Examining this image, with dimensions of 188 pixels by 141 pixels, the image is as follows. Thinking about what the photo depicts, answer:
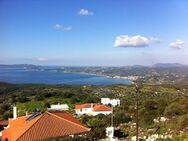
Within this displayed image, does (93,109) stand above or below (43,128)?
below

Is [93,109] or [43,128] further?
[93,109]

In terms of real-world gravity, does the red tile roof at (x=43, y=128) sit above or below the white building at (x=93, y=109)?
above

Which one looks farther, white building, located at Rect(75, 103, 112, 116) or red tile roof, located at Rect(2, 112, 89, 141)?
white building, located at Rect(75, 103, 112, 116)

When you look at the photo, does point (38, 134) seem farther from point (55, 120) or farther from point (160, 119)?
point (160, 119)

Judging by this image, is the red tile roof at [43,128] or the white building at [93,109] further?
the white building at [93,109]

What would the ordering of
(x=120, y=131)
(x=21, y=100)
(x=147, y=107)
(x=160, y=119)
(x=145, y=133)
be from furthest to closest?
1. (x=21, y=100)
2. (x=147, y=107)
3. (x=160, y=119)
4. (x=120, y=131)
5. (x=145, y=133)

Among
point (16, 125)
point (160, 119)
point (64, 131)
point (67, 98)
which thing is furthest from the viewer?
point (67, 98)

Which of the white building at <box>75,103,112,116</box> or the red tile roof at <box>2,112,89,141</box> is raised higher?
the red tile roof at <box>2,112,89,141</box>

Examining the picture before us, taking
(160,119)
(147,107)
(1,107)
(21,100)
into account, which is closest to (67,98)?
(21,100)
